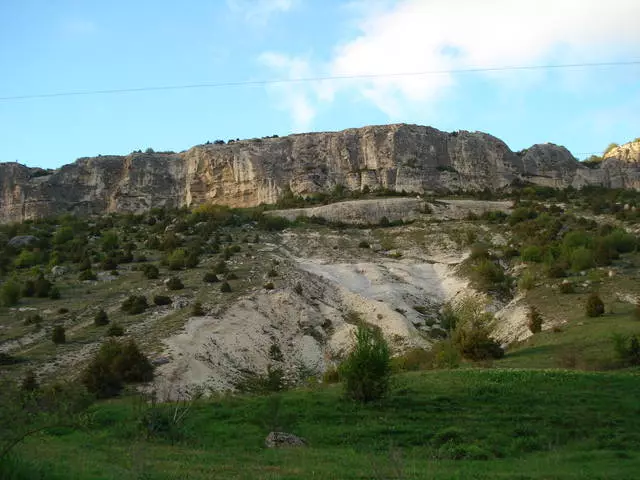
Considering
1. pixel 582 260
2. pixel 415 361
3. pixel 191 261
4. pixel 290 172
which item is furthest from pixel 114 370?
pixel 290 172

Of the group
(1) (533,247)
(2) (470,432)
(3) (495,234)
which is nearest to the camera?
(2) (470,432)

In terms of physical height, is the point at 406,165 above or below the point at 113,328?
above

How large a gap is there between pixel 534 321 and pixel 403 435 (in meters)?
18.2

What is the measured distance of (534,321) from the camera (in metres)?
34.0

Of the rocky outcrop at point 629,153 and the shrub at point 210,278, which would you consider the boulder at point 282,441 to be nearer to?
the shrub at point 210,278

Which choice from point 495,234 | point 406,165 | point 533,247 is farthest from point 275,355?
point 406,165

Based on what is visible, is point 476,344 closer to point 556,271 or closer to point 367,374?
point 367,374

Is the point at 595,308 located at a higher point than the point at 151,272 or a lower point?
lower

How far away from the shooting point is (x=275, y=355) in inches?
1320

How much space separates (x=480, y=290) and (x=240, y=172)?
4148 cm

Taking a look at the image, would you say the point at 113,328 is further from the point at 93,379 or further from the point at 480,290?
the point at 480,290

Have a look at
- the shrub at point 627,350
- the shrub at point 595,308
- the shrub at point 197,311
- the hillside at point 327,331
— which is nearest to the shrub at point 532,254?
the hillside at point 327,331

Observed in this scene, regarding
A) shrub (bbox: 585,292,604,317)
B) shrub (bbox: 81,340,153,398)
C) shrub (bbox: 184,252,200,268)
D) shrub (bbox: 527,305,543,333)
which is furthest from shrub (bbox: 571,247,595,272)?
shrub (bbox: 81,340,153,398)

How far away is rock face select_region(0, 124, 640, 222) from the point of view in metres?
76.8
